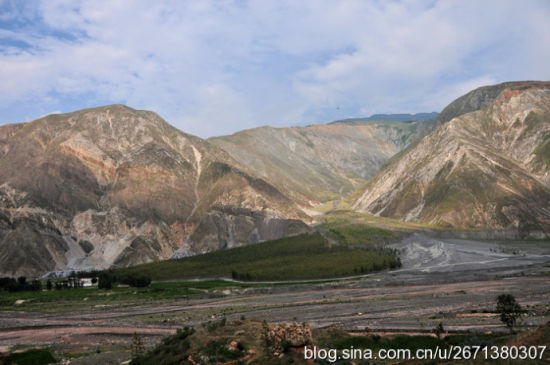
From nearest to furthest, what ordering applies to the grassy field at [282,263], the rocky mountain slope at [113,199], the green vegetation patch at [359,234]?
the grassy field at [282,263], the green vegetation patch at [359,234], the rocky mountain slope at [113,199]

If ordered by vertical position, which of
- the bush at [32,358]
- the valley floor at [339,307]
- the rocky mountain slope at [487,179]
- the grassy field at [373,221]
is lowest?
the valley floor at [339,307]

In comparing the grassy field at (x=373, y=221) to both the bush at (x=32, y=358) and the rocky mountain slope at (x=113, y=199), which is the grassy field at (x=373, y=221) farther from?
the bush at (x=32, y=358)

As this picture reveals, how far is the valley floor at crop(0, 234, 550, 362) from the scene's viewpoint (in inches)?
1639

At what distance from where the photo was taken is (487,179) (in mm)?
155125

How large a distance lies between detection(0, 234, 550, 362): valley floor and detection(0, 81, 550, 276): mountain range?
56944 millimetres

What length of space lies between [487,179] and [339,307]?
122337 millimetres

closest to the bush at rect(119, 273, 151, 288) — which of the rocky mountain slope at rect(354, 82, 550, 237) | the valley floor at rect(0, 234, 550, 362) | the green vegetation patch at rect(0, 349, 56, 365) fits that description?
A: the valley floor at rect(0, 234, 550, 362)

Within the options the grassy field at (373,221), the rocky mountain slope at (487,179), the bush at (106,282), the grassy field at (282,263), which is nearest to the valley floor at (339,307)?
the grassy field at (282,263)

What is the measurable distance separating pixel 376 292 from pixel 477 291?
14143mm

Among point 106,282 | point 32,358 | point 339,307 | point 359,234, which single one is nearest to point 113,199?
point 106,282

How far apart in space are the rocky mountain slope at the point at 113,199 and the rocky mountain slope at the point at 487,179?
4645cm

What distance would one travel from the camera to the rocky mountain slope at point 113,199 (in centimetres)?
13762

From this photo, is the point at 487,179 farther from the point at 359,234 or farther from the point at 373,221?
the point at 359,234

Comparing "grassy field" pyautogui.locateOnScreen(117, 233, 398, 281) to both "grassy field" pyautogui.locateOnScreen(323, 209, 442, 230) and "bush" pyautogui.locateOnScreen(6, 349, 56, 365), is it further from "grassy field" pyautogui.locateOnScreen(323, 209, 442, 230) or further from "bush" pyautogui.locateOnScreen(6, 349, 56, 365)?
"bush" pyautogui.locateOnScreen(6, 349, 56, 365)
